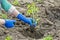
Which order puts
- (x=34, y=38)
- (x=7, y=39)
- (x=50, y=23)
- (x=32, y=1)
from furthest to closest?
(x=32, y=1) → (x=50, y=23) → (x=34, y=38) → (x=7, y=39)

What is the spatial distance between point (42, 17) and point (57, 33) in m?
0.63

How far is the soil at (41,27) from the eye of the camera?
3.70 metres

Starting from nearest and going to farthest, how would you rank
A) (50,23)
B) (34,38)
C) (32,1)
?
(34,38) → (50,23) → (32,1)

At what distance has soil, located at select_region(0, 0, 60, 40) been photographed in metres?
3.70

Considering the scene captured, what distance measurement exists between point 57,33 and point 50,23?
0.39 m

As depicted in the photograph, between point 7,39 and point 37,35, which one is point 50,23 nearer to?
point 37,35

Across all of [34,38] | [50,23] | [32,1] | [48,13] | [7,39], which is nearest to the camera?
[7,39]

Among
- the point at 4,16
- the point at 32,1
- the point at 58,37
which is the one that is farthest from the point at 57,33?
the point at 32,1

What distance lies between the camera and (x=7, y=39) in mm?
3455

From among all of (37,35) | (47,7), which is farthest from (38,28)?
(47,7)

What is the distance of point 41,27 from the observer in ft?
13.0

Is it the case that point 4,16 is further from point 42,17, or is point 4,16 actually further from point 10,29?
point 42,17

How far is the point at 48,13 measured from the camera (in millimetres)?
4434

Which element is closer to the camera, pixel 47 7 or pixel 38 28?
pixel 38 28
